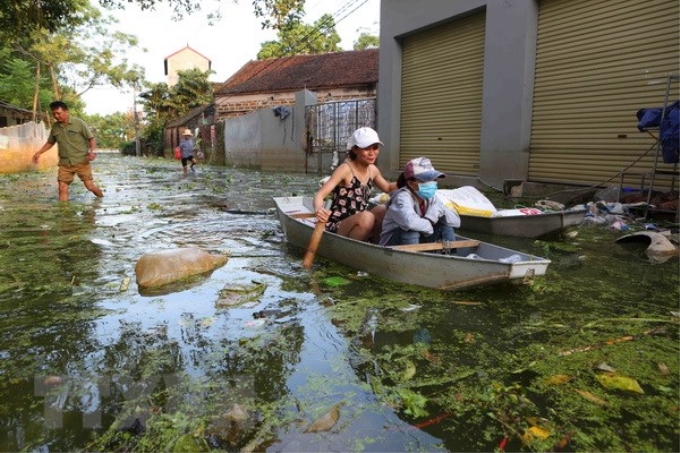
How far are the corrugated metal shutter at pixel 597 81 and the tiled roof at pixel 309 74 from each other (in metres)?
15.3

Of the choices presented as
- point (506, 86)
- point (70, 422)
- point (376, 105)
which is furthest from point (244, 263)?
point (376, 105)

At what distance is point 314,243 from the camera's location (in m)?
4.92

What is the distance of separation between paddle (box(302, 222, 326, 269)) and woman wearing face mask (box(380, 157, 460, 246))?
2.22ft

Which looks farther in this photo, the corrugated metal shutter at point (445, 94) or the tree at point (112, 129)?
the tree at point (112, 129)

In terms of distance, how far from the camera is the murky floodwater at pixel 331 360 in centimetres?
215

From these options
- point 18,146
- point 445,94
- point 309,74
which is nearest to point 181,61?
point 309,74

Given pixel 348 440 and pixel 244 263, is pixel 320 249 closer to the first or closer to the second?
pixel 244 263

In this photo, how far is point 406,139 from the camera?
14406 millimetres

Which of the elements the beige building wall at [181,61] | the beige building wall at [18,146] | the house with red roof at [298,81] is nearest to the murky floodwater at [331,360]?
the beige building wall at [18,146]

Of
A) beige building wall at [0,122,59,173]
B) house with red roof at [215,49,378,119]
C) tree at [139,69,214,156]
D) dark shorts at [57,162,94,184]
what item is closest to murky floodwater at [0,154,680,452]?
dark shorts at [57,162,94,184]

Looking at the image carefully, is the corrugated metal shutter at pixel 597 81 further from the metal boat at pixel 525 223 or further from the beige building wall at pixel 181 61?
the beige building wall at pixel 181 61

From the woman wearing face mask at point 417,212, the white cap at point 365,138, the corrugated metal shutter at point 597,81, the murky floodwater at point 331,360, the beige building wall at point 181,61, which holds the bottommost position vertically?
the murky floodwater at point 331,360

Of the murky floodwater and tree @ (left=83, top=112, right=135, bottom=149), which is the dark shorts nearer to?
the murky floodwater

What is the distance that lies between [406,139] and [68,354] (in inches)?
494
